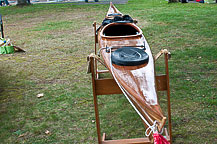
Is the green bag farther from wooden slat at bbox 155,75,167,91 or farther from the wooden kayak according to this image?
wooden slat at bbox 155,75,167,91

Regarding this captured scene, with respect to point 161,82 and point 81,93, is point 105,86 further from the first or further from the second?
point 81,93

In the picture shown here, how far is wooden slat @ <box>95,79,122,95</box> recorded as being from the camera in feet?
8.79

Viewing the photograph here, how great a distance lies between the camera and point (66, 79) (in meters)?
4.80

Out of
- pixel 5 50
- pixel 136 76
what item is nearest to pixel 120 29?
pixel 136 76

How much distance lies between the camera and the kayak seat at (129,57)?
254 centimetres

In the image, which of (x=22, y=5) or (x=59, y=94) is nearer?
(x=59, y=94)

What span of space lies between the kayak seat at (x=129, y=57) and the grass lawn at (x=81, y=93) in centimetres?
94

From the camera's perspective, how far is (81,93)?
419 cm

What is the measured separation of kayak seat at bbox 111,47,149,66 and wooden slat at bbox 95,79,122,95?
0.21 metres

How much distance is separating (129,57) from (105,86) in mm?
387

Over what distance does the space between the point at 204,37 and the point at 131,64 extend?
5.12m

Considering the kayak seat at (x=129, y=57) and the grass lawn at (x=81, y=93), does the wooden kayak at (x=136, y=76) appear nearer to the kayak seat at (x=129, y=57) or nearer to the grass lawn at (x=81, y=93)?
the kayak seat at (x=129, y=57)

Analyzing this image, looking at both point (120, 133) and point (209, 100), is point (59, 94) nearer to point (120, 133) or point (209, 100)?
point (120, 133)

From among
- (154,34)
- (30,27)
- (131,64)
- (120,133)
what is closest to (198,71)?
(120,133)
